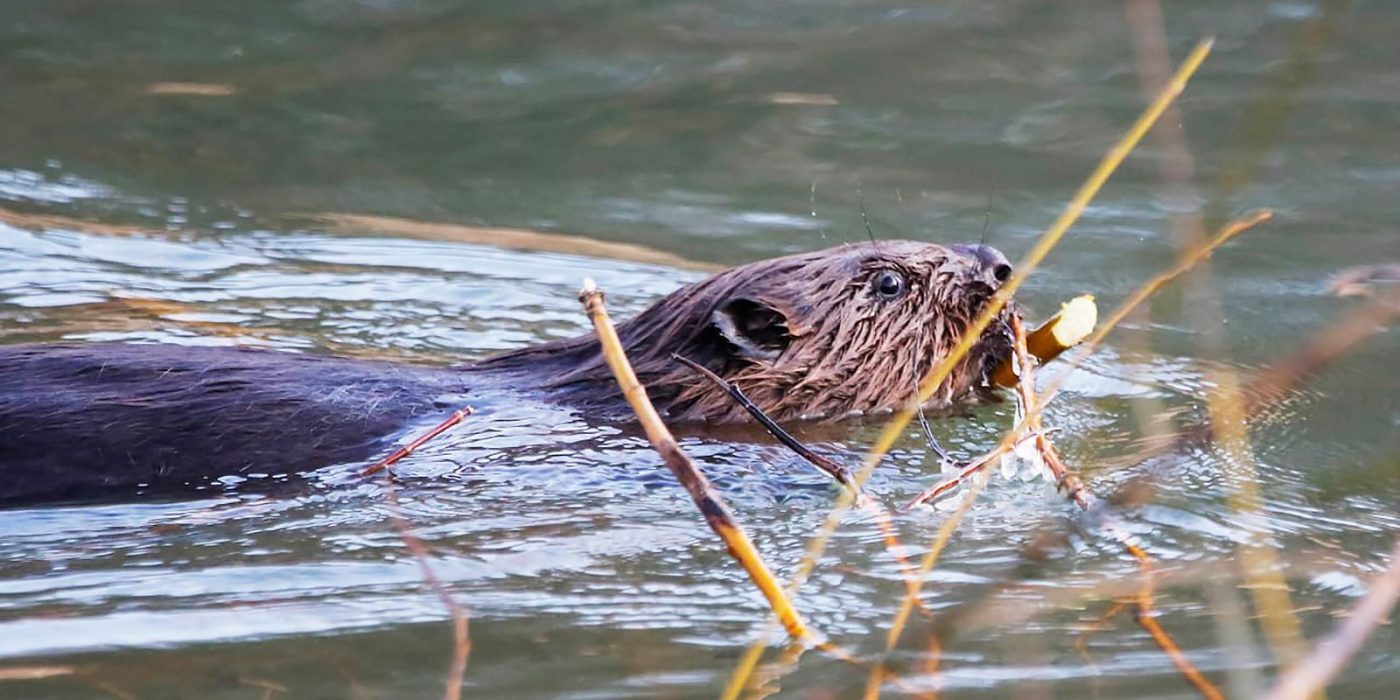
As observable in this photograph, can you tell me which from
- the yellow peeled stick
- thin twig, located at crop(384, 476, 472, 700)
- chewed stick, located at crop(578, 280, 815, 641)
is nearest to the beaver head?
the yellow peeled stick

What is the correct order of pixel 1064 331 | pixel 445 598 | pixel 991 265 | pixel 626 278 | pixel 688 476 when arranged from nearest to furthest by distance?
1. pixel 688 476
2. pixel 445 598
3. pixel 1064 331
4. pixel 991 265
5. pixel 626 278

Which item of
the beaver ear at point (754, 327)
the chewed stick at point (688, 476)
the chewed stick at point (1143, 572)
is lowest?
the chewed stick at point (1143, 572)

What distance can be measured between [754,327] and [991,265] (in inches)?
27.0

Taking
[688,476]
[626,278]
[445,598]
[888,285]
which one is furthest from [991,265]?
[688,476]

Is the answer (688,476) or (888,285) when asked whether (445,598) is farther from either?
(888,285)

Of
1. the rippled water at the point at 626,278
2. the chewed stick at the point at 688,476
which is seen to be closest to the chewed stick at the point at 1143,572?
the rippled water at the point at 626,278

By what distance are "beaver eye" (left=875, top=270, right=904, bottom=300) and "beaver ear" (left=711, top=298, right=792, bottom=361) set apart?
11.1 inches

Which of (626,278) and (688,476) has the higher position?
(688,476)

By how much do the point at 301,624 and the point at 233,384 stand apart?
97 cm

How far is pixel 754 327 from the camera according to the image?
4.92m

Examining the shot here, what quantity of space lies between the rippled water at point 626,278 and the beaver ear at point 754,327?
0.90ft

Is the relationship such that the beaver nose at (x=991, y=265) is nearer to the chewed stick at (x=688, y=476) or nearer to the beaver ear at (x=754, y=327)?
the beaver ear at (x=754, y=327)

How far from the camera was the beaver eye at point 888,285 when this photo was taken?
5.04 meters

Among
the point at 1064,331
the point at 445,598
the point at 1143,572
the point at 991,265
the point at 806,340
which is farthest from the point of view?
the point at 991,265
